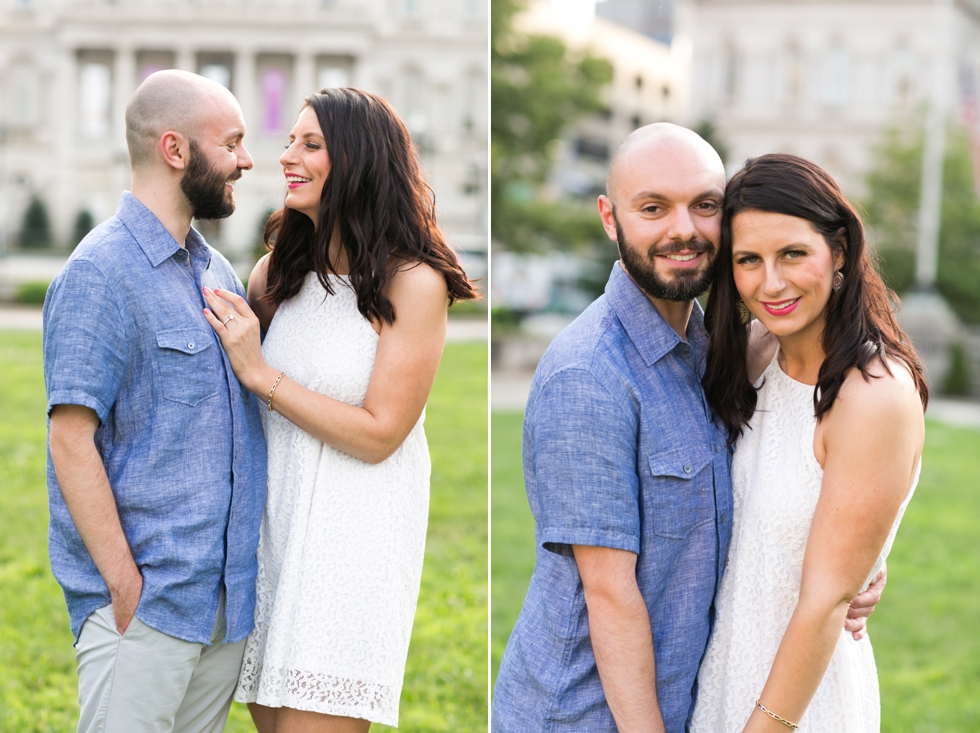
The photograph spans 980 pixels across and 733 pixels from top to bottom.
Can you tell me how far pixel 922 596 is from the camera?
8336mm

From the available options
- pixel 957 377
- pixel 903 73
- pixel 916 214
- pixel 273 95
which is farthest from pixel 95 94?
pixel 957 377

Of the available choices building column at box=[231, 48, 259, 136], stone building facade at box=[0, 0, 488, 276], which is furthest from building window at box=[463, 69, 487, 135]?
building column at box=[231, 48, 259, 136]

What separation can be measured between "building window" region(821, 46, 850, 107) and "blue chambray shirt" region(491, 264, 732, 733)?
52927 mm

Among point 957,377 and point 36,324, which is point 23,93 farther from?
point 957,377

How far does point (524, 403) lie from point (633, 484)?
53.6 feet

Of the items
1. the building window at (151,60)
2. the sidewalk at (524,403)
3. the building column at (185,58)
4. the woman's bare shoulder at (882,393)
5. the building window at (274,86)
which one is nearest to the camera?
the woman's bare shoulder at (882,393)

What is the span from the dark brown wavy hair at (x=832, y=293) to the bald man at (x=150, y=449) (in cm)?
140

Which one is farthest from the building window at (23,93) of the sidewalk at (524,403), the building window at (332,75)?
the sidewalk at (524,403)

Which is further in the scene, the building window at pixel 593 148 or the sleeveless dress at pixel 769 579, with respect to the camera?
the building window at pixel 593 148

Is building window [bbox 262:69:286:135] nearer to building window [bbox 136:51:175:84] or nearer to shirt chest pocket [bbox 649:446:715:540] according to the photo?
building window [bbox 136:51:175:84]

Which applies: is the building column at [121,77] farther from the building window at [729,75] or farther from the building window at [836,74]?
the building window at [836,74]

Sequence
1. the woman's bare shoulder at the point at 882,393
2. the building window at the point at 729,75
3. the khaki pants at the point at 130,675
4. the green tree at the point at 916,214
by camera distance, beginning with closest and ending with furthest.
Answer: the woman's bare shoulder at the point at 882,393
the khaki pants at the point at 130,675
the green tree at the point at 916,214
the building window at the point at 729,75

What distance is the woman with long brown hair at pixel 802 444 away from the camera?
7.97 feet

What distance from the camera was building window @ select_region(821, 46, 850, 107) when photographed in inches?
2009
